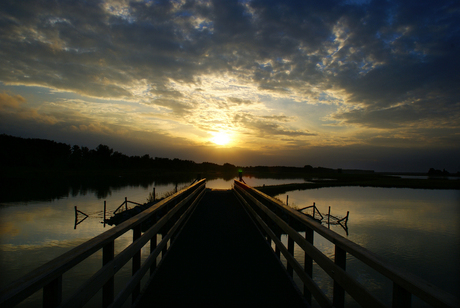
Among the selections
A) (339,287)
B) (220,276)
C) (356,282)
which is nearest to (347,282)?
(356,282)

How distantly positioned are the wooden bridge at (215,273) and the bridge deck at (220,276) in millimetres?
13

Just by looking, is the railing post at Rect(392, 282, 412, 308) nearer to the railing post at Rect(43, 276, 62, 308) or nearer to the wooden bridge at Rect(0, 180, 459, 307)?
the wooden bridge at Rect(0, 180, 459, 307)

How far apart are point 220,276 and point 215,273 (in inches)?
5.6

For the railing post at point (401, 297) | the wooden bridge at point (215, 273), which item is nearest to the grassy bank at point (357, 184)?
the wooden bridge at point (215, 273)

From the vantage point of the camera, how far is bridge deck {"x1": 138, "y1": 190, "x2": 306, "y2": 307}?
3508mm

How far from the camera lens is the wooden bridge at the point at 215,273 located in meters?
1.70

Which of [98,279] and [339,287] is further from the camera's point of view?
[339,287]

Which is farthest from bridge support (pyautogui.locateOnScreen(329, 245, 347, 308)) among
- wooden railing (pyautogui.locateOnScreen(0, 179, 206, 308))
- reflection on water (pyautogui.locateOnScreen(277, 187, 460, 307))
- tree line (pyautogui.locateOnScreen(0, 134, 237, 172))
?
tree line (pyautogui.locateOnScreen(0, 134, 237, 172))

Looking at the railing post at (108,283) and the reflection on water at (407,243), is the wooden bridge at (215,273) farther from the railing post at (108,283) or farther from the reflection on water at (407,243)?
the reflection on water at (407,243)

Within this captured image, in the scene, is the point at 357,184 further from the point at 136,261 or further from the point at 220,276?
the point at 136,261

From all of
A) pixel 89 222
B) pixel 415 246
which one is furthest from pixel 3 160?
pixel 415 246

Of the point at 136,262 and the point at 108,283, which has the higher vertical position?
the point at 108,283

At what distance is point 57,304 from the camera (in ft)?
5.71

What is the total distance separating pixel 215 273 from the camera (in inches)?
172
